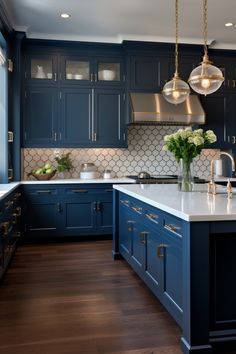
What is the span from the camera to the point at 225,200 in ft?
9.01

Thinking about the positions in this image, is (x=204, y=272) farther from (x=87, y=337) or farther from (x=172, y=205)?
(x=87, y=337)

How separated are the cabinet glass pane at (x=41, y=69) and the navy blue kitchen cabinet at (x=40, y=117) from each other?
169mm

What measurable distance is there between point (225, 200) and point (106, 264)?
1.81 m

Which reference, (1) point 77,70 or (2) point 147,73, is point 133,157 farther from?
(1) point 77,70

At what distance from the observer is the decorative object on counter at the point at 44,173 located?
5.29 m

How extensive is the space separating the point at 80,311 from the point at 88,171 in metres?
2.97

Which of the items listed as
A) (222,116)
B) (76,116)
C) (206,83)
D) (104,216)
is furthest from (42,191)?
(222,116)

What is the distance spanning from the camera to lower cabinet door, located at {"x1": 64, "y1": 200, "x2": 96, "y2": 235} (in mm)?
5234

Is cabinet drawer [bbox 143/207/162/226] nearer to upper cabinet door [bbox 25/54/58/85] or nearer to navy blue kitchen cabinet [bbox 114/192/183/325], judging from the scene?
navy blue kitchen cabinet [bbox 114/192/183/325]

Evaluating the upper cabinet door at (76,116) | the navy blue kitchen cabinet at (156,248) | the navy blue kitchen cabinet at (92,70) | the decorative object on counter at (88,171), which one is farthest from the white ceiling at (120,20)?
the navy blue kitchen cabinet at (156,248)

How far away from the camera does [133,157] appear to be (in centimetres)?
598

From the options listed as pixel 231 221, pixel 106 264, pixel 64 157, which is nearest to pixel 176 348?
pixel 231 221

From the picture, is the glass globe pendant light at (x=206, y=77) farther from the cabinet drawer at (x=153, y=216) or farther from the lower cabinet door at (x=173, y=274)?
the lower cabinet door at (x=173, y=274)

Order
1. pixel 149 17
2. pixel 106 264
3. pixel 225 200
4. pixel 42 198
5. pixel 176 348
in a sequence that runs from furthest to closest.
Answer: pixel 42 198 < pixel 149 17 < pixel 106 264 < pixel 225 200 < pixel 176 348
